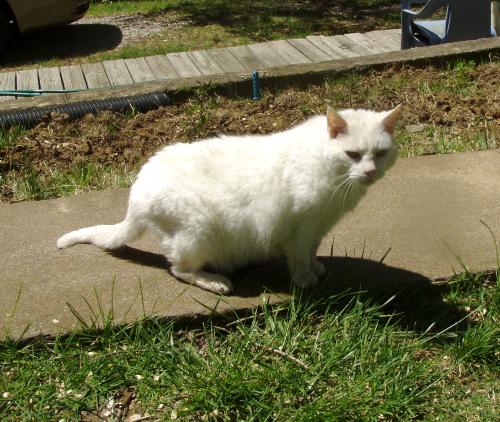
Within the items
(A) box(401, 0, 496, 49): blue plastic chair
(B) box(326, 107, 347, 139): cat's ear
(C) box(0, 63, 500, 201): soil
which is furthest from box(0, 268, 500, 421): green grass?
(A) box(401, 0, 496, 49): blue plastic chair

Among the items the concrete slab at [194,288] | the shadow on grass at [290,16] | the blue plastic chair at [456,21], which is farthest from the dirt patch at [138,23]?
the concrete slab at [194,288]

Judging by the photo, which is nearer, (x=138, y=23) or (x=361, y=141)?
(x=361, y=141)

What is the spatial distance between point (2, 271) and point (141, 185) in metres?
0.82

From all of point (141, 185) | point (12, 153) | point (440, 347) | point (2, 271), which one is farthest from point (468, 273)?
point (12, 153)

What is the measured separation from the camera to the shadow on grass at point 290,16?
888 centimetres

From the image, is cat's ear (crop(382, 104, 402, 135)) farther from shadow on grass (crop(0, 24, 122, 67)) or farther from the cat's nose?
shadow on grass (crop(0, 24, 122, 67))

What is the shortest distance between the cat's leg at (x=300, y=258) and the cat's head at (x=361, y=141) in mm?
361

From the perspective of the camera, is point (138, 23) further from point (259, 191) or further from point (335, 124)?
point (335, 124)

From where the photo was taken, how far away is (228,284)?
295 centimetres

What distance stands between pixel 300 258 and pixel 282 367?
0.55m

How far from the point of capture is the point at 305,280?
294cm

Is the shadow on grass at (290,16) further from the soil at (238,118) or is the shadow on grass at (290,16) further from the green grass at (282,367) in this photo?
the green grass at (282,367)

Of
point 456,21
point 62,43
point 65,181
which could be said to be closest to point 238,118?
point 65,181

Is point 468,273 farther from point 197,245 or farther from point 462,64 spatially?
point 462,64
